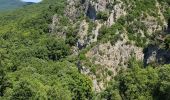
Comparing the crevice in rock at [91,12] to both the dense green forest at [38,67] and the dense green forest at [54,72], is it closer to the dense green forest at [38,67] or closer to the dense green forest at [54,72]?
the dense green forest at [54,72]

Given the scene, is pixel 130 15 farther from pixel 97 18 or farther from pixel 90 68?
pixel 90 68

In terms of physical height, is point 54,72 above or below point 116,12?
below

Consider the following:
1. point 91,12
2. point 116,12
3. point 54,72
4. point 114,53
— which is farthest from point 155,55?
point 91,12

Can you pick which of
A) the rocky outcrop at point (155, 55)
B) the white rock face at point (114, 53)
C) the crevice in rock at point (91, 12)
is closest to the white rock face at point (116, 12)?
the crevice in rock at point (91, 12)

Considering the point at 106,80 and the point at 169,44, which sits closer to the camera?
the point at 169,44

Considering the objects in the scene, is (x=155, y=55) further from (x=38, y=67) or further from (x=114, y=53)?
(x=38, y=67)

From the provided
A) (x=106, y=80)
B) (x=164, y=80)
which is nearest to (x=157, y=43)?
(x=106, y=80)

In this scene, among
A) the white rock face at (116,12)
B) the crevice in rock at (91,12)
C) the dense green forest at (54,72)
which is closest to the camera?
the dense green forest at (54,72)

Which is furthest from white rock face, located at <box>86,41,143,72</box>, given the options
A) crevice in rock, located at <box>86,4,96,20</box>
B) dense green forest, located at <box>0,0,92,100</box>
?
crevice in rock, located at <box>86,4,96,20</box>

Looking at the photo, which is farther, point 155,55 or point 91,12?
point 91,12
